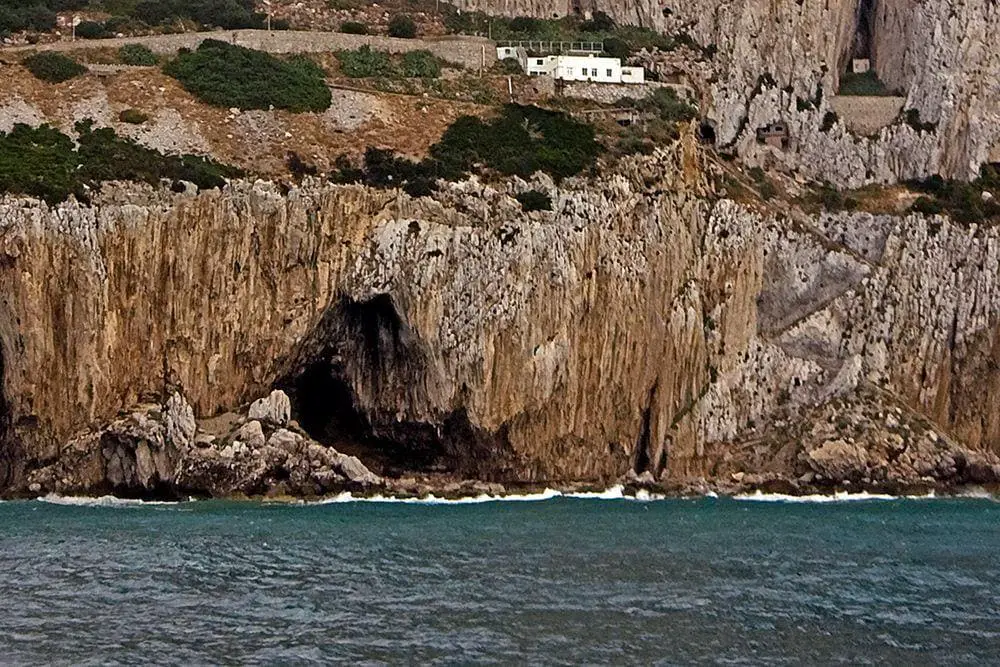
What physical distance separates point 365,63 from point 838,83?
2331cm

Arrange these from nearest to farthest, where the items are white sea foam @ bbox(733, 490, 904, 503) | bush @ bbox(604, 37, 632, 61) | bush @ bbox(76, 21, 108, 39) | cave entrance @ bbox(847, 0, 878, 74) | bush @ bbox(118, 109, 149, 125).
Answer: white sea foam @ bbox(733, 490, 904, 503), bush @ bbox(118, 109, 149, 125), bush @ bbox(76, 21, 108, 39), bush @ bbox(604, 37, 632, 61), cave entrance @ bbox(847, 0, 878, 74)

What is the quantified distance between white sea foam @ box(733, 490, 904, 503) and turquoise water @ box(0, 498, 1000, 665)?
818 cm

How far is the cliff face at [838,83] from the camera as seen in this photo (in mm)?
76625

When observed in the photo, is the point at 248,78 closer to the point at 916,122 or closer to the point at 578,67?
the point at 578,67

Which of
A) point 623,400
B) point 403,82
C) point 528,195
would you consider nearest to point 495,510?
point 623,400

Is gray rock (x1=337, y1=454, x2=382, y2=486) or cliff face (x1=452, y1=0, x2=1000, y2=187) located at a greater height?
cliff face (x1=452, y1=0, x2=1000, y2=187)

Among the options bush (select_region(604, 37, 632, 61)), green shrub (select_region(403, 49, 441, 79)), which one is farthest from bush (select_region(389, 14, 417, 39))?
bush (select_region(604, 37, 632, 61))

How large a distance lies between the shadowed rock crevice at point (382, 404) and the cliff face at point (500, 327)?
0.10 m

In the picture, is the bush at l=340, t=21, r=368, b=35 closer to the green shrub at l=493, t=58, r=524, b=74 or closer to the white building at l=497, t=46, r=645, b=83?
the green shrub at l=493, t=58, r=524, b=74

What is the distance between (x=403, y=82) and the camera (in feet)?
250


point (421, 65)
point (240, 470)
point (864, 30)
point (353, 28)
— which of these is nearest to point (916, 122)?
point (864, 30)

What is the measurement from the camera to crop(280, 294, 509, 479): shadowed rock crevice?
6288cm

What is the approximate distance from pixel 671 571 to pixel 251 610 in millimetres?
10685

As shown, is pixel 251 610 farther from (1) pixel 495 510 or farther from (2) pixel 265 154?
(2) pixel 265 154
